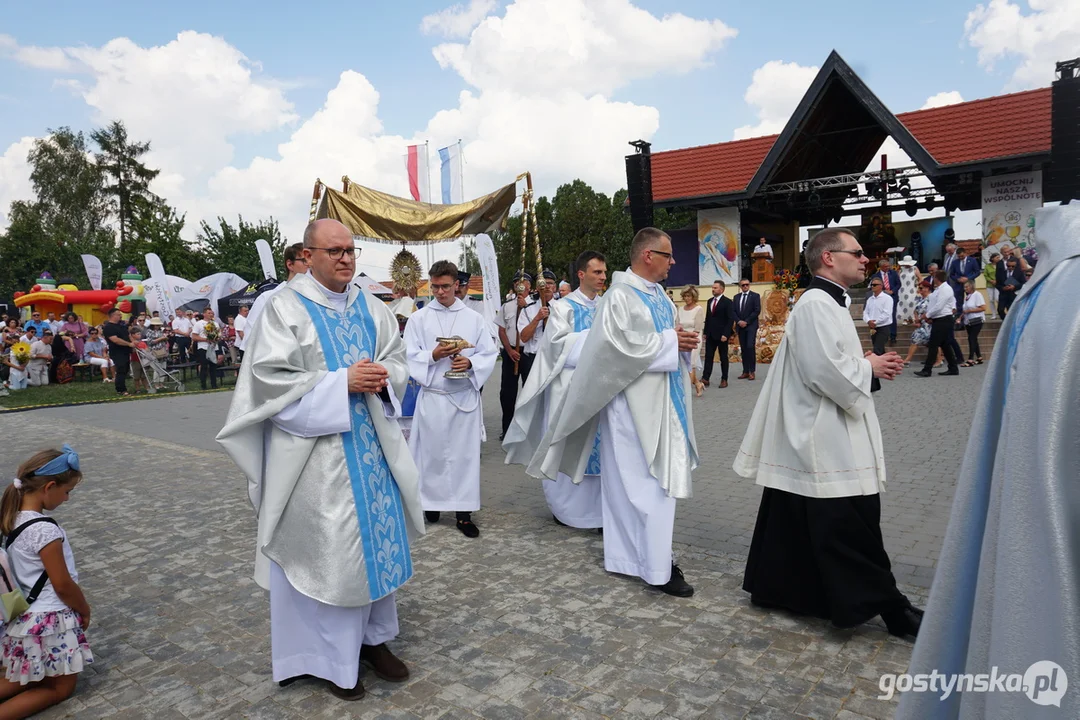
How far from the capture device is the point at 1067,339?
1130 mm

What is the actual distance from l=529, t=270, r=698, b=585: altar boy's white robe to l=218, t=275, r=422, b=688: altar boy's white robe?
62.8 inches

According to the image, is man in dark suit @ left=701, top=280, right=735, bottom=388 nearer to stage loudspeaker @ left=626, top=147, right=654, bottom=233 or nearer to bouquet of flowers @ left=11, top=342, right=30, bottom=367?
stage loudspeaker @ left=626, top=147, right=654, bottom=233

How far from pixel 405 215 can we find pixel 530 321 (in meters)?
2.73

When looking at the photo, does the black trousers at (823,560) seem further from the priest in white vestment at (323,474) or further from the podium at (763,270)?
the podium at (763,270)

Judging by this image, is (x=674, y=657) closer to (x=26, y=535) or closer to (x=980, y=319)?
(x=26, y=535)

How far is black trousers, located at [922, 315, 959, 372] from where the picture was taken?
42.6 feet

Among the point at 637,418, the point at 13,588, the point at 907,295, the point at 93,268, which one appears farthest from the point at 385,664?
the point at 93,268

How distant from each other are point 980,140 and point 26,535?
21.8 meters

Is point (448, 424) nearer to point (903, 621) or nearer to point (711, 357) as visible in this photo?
point (903, 621)

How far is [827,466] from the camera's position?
11.3 ft

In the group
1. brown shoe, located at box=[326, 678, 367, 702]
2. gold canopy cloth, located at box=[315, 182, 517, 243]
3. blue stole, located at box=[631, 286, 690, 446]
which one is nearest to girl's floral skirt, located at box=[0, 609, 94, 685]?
brown shoe, located at box=[326, 678, 367, 702]

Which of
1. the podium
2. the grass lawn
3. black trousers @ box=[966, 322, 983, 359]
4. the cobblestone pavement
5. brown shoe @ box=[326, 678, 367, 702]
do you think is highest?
the podium

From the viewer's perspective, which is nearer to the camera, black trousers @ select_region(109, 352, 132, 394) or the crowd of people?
black trousers @ select_region(109, 352, 132, 394)

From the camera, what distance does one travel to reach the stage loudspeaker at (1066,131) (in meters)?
15.3
